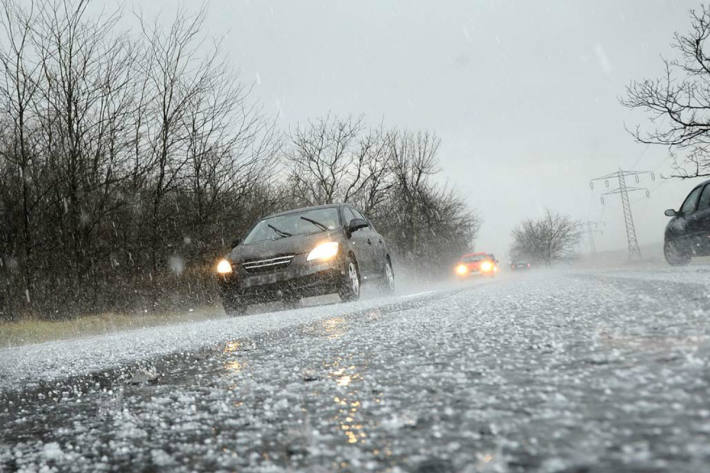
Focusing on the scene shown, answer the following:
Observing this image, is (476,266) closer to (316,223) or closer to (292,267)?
(316,223)

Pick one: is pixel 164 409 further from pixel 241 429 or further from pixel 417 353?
pixel 417 353

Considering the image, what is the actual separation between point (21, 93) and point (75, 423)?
1140cm

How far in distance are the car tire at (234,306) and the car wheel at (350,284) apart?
1.36 meters

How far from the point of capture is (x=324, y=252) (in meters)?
8.37

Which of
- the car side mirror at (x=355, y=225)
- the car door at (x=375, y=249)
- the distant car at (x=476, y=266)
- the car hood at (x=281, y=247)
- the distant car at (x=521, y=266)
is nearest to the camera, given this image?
the car hood at (x=281, y=247)

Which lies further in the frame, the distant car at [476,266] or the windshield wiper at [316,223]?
the distant car at [476,266]

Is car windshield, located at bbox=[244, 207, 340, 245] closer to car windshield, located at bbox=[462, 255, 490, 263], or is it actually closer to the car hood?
the car hood

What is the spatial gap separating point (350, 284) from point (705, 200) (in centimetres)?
629

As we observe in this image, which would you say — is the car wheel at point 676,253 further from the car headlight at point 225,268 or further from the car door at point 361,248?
the car headlight at point 225,268

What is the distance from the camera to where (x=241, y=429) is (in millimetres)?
1493

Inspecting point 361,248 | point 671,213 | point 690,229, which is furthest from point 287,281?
point 671,213

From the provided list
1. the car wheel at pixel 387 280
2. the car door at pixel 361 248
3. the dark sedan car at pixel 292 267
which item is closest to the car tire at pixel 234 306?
the dark sedan car at pixel 292 267

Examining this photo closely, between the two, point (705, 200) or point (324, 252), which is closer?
point (324, 252)

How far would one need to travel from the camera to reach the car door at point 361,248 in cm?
927
